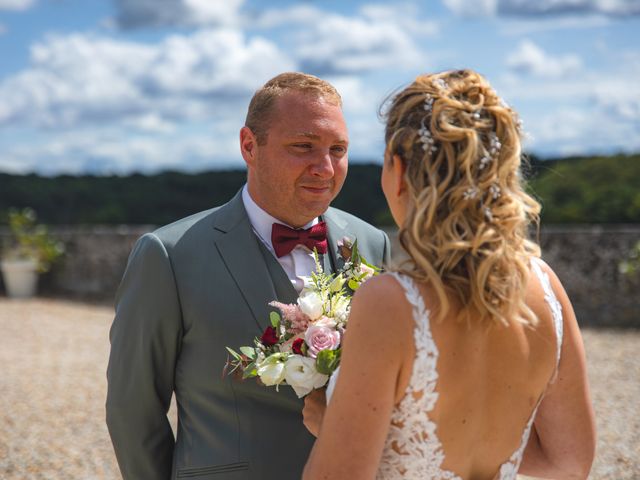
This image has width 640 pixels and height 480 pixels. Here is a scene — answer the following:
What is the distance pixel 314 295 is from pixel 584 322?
8.77m

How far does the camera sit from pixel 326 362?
2012 mm

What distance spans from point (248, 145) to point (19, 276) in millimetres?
12090

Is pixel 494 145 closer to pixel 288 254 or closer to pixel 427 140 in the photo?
pixel 427 140

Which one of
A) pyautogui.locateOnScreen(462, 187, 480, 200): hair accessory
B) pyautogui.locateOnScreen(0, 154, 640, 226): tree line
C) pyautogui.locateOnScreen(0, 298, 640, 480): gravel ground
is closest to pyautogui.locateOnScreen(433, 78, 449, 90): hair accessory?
pyautogui.locateOnScreen(462, 187, 480, 200): hair accessory

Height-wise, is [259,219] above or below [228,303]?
above

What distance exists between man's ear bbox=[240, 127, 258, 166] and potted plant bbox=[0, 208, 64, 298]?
11979 millimetres

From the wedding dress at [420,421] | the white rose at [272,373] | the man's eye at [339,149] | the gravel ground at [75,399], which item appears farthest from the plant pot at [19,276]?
the wedding dress at [420,421]

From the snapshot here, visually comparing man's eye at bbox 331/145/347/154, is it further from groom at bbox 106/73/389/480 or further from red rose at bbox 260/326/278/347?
red rose at bbox 260/326/278/347

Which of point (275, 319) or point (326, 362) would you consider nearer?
point (326, 362)

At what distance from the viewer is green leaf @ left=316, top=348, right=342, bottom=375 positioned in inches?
79.1

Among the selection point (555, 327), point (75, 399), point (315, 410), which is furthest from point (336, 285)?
point (75, 399)

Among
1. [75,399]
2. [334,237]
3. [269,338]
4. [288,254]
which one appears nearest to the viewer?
[269,338]

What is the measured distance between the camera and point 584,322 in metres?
10.2

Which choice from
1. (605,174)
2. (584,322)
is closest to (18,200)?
(605,174)
